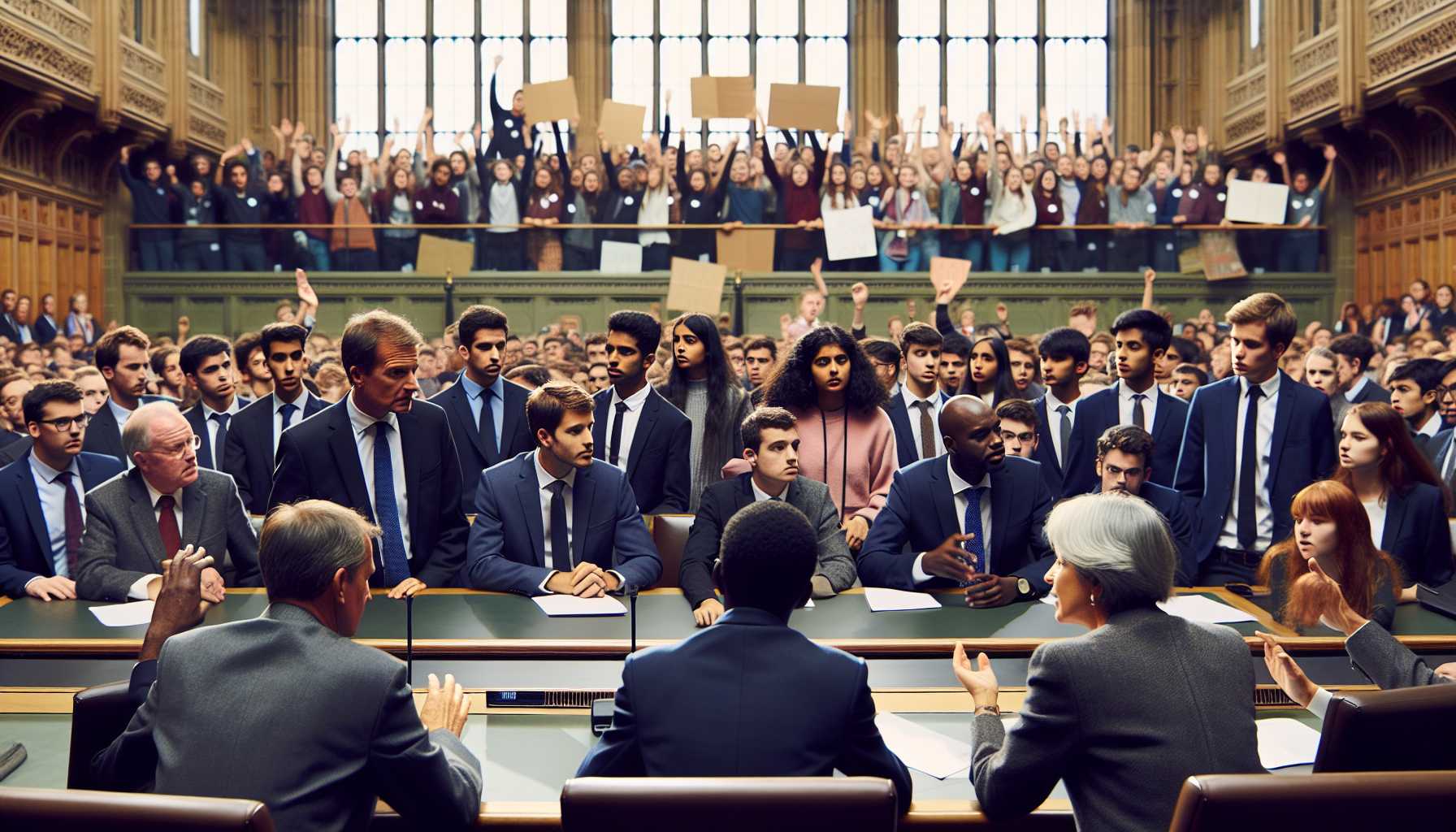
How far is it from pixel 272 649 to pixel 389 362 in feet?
7.26

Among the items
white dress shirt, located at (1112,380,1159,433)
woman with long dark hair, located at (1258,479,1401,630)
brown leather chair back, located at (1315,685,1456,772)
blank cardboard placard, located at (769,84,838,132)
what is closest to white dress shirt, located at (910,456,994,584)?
woman with long dark hair, located at (1258,479,1401,630)

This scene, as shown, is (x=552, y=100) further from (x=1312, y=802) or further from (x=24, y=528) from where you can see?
(x=1312, y=802)

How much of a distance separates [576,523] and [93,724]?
82.6 inches

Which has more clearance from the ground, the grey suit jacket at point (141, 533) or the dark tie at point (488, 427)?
the dark tie at point (488, 427)

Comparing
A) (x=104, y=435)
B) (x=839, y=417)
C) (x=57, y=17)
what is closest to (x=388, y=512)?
(x=839, y=417)

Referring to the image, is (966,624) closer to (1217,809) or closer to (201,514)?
(1217,809)

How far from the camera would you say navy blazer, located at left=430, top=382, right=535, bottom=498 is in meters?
5.97

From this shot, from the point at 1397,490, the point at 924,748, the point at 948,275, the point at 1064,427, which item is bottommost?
the point at 924,748

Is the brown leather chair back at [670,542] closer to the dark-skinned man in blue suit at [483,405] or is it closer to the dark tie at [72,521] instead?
the dark-skinned man in blue suit at [483,405]

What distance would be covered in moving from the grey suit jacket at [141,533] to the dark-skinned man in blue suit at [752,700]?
2.41m

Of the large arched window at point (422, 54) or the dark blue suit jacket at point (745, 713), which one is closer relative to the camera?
the dark blue suit jacket at point (745, 713)

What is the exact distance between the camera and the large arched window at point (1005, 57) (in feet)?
70.6

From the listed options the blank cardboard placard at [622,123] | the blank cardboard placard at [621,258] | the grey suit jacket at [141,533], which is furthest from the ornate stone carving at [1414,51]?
the grey suit jacket at [141,533]

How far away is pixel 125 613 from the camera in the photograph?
3896mm
